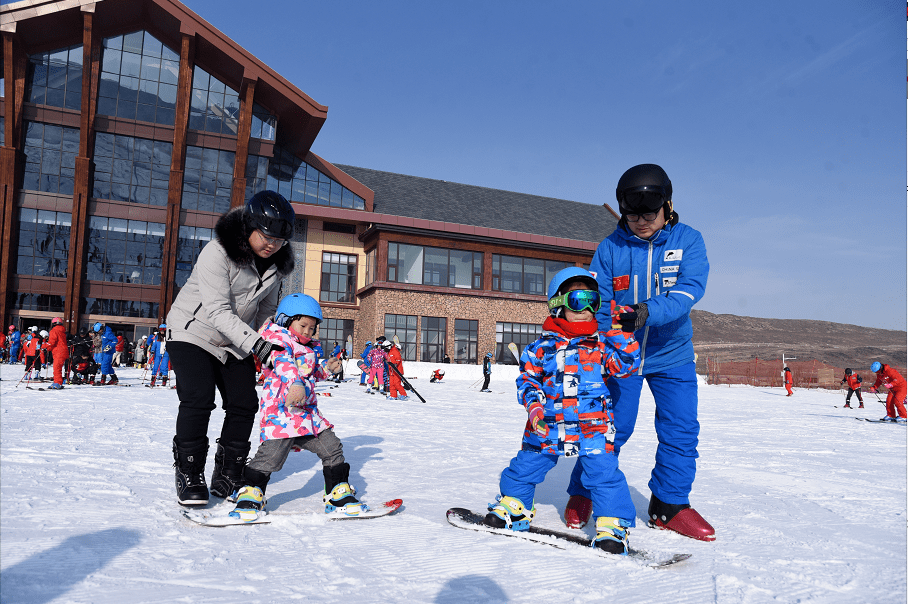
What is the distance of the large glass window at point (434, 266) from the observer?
100ft

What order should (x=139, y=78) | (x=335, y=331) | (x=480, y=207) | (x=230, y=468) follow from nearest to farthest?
(x=230, y=468) < (x=139, y=78) < (x=335, y=331) < (x=480, y=207)

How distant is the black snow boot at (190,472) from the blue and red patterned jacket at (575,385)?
1.88m

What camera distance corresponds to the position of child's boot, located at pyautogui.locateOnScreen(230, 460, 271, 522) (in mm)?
2920

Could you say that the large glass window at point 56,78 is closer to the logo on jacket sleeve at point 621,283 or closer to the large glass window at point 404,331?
the large glass window at point 404,331

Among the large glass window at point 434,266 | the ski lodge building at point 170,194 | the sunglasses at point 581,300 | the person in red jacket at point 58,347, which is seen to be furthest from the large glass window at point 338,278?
the sunglasses at point 581,300

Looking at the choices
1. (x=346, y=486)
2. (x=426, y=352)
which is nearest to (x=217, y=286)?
(x=346, y=486)

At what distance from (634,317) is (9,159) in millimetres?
32210

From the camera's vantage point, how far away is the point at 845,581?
2.35 m

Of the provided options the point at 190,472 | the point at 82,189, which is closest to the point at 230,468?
the point at 190,472

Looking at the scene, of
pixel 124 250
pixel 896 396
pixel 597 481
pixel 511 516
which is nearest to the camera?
pixel 597 481

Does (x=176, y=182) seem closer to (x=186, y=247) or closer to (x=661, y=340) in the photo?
(x=186, y=247)

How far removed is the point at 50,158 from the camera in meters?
27.3

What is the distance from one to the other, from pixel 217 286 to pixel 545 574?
2.28 meters

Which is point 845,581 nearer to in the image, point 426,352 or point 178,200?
point 426,352
